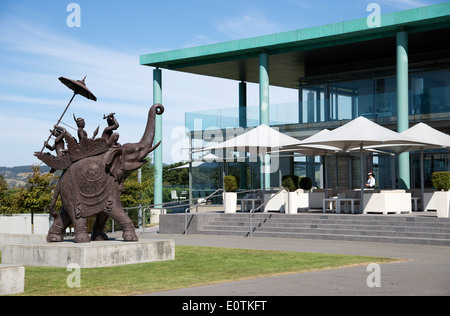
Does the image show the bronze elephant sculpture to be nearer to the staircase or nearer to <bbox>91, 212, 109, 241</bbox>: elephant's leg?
<bbox>91, 212, 109, 241</bbox>: elephant's leg

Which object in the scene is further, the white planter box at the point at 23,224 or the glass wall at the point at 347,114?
the glass wall at the point at 347,114

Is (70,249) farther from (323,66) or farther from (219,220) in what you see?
(323,66)

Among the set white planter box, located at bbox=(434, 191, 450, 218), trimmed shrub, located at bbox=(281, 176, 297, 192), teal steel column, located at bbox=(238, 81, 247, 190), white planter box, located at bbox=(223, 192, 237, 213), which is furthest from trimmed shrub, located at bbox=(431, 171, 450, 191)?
teal steel column, located at bbox=(238, 81, 247, 190)

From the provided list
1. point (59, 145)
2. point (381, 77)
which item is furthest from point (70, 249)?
point (381, 77)

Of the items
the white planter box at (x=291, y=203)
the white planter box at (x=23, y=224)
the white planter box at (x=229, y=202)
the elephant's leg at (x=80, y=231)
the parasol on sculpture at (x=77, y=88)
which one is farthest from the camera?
the white planter box at (x=23, y=224)

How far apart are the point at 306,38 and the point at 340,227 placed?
36.9 ft

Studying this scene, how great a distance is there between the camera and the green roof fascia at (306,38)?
25.3 meters

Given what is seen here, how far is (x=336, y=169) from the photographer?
110 ft

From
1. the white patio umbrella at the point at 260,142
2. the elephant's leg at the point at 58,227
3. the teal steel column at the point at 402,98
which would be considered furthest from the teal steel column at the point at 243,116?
the elephant's leg at the point at 58,227

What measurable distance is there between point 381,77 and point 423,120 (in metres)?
4.68

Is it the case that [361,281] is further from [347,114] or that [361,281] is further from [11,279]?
[347,114]

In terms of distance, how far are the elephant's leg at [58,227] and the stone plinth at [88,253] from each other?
1.27 feet

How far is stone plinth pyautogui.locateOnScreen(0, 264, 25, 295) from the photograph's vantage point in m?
8.99

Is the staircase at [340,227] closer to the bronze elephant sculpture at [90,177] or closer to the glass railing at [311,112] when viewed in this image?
the bronze elephant sculpture at [90,177]
